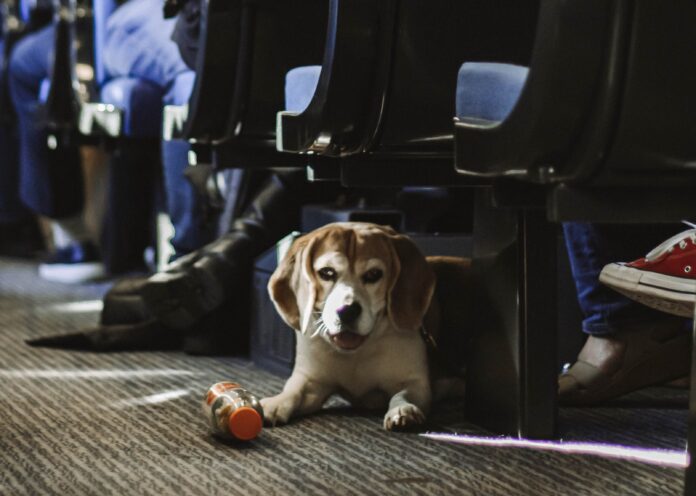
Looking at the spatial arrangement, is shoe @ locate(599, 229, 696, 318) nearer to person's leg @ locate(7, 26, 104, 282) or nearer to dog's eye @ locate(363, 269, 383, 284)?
dog's eye @ locate(363, 269, 383, 284)

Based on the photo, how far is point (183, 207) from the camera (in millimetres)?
2391

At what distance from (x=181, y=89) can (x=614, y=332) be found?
110 cm

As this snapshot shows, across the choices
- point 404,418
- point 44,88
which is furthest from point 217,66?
point 44,88

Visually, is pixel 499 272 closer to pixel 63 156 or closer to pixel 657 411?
pixel 657 411

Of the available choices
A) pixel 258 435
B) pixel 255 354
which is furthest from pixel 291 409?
pixel 255 354

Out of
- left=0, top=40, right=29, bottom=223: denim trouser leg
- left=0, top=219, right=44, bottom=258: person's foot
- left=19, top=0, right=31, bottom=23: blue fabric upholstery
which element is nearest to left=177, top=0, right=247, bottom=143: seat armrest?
left=19, top=0, right=31, bottom=23: blue fabric upholstery

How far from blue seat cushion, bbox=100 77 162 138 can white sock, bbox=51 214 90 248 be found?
36.8 inches

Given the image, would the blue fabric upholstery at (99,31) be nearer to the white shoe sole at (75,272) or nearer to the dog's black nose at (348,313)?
the white shoe sole at (75,272)

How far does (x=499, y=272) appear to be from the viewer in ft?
4.76

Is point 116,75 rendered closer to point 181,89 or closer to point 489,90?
point 181,89

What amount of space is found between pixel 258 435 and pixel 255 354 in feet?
2.02

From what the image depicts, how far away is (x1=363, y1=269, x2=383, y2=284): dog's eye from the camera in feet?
5.06

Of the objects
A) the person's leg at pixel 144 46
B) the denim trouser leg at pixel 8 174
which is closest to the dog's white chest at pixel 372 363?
the person's leg at pixel 144 46

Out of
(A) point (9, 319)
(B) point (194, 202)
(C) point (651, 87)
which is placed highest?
(C) point (651, 87)
